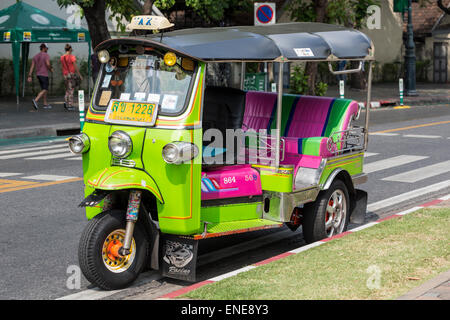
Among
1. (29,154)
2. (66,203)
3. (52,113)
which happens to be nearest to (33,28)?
(52,113)

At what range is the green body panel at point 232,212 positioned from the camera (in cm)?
715

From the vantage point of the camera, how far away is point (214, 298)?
19.5 ft

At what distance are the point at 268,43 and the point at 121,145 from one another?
6.17 ft

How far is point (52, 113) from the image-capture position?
76.9 ft

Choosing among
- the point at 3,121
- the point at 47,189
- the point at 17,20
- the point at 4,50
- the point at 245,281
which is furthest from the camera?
the point at 4,50

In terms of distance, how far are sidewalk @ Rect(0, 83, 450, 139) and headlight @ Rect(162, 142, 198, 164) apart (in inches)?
514

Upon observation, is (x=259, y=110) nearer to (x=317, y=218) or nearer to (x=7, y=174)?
(x=317, y=218)

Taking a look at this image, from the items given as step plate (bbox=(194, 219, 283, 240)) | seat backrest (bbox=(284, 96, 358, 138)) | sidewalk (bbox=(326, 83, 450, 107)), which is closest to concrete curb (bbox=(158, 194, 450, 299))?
step plate (bbox=(194, 219, 283, 240))

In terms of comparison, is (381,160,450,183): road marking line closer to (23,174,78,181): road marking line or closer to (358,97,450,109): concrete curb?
(23,174,78,181): road marking line

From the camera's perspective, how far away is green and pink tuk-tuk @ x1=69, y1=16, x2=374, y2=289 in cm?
662
